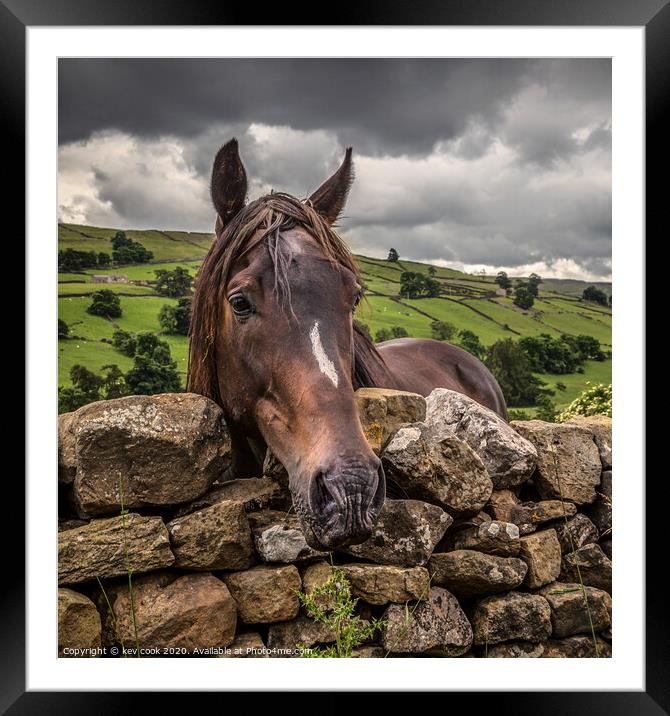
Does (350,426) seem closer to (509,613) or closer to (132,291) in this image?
(509,613)

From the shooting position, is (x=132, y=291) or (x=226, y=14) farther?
(x=132, y=291)

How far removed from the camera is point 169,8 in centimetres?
249

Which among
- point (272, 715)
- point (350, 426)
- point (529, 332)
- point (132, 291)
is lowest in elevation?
point (272, 715)

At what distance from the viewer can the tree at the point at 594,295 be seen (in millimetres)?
3689

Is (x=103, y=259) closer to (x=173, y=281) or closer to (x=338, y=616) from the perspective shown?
(x=173, y=281)

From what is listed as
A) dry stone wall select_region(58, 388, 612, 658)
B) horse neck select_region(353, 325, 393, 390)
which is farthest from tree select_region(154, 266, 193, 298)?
dry stone wall select_region(58, 388, 612, 658)

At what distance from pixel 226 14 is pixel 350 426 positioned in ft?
6.43

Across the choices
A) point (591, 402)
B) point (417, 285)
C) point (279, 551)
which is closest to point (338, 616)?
point (279, 551)

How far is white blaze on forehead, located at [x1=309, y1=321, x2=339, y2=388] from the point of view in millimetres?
2156

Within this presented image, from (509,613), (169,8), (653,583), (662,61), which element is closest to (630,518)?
(653,583)

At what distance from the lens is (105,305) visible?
405 centimetres

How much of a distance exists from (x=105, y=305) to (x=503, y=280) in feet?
10.2

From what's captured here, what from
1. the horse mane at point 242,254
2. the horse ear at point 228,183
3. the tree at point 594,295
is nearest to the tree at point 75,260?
the horse mane at point 242,254

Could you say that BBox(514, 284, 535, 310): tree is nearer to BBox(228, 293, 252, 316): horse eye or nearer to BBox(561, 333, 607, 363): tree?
BBox(561, 333, 607, 363): tree
